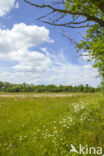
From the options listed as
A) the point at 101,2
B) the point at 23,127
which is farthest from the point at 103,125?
the point at 101,2

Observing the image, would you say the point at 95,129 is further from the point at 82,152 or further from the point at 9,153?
the point at 9,153

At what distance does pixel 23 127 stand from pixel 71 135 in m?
2.49

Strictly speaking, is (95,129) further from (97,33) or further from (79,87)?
(79,87)

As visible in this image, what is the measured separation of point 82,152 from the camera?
290cm

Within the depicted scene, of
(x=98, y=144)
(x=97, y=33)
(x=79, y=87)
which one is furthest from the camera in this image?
(x=79, y=87)

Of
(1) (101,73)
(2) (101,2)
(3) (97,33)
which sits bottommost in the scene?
(1) (101,73)

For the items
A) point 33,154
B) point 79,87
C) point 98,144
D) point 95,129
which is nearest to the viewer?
point 33,154

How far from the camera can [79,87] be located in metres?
72.9

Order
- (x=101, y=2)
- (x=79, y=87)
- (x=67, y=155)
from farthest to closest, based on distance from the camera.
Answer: (x=79, y=87) < (x=101, y=2) < (x=67, y=155)

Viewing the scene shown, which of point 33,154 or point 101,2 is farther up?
point 101,2

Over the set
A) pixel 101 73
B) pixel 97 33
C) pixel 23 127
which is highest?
pixel 97 33

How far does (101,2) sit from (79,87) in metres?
72.3

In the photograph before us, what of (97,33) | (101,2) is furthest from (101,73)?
(101,2)

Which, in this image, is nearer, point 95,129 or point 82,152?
point 82,152
